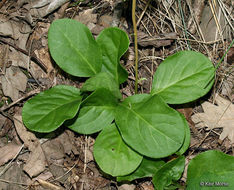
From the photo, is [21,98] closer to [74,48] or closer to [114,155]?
[74,48]

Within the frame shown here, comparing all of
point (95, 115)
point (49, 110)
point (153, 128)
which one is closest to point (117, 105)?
point (95, 115)

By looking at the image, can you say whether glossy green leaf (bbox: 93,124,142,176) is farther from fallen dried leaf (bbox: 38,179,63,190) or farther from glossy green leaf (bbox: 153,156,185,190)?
fallen dried leaf (bbox: 38,179,63,190)

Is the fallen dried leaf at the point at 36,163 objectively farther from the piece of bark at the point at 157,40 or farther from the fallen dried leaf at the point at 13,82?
the piece of bark at the point at 157,40

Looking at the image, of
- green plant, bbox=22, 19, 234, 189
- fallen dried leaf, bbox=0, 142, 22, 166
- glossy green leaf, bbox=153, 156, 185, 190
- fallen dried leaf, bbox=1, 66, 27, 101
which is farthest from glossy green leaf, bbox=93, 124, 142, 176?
fallen dried leaf, bbox=1, 66, 27, 101

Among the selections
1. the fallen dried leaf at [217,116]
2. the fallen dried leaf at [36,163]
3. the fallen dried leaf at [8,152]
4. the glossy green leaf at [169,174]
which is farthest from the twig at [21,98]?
the fallen dried leaf at [217,116]

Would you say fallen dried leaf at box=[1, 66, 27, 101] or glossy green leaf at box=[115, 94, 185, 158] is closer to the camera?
glossy green leaf at box=[115, 94, 185, 158]

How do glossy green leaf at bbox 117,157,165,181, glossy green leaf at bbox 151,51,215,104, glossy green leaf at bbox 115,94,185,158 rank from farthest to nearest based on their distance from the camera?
glossy green leaf at bbox 151,51,215,104 < glossy green leaf at bbox 117,157,165,181 < glossy green leaf at bbox 115,94,185,158

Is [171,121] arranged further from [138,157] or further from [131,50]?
[131,50]
